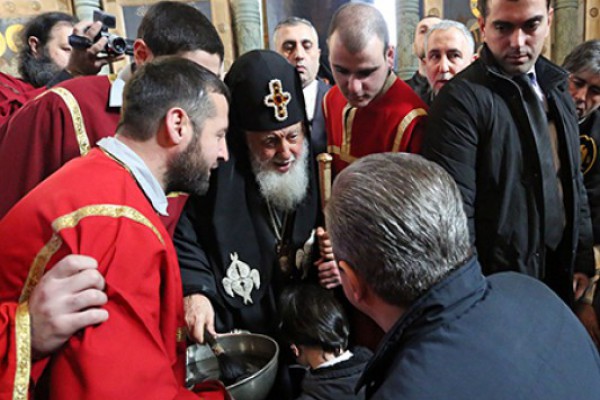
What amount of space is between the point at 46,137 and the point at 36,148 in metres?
0.06

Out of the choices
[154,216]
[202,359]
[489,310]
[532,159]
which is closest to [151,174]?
[154,216]

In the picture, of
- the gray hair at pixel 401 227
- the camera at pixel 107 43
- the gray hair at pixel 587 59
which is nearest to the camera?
the gray hair at pixel 401 227

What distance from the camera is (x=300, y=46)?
380 centimetres

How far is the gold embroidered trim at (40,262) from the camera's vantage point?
1114 mm

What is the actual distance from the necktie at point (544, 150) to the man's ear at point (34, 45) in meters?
3.01

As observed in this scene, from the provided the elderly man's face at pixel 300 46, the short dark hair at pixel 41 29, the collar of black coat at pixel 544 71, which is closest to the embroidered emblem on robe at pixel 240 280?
the collar of black coat at pixel 544 71

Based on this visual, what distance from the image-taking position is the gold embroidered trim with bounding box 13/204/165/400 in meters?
1.11

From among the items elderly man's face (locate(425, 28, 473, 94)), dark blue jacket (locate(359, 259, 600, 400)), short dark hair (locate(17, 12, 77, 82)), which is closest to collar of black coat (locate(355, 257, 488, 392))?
dark blue jacket (locate(359, 259, 600, 400))

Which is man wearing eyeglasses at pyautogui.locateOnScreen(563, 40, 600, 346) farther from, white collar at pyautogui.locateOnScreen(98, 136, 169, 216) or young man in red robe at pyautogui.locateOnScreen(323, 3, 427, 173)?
white collar at pyautogui.locateOnScreen(98, 136, 169, 216)

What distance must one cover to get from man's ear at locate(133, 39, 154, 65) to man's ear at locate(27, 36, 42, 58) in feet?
5.60

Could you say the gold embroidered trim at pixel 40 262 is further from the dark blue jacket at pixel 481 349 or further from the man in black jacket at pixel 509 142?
the man in black jacket at pixel 509 142

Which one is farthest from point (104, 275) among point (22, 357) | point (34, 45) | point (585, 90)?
point (34, 45)

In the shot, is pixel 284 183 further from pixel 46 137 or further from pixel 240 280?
pixel 46 137

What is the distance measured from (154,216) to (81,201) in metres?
0.19
